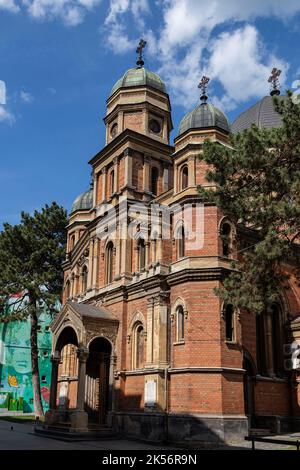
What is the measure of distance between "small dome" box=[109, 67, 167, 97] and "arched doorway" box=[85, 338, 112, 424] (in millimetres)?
15097

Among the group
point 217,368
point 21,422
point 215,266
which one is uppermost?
point 215,266

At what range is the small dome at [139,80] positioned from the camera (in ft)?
96.1

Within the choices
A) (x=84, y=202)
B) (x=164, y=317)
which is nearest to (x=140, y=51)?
(x=84, y=202)

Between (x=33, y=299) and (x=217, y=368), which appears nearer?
(x=217, y=368)

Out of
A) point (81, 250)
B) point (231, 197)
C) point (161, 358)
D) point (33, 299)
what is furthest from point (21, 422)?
point (231, 197)

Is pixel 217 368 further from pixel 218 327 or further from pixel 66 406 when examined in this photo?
pixel 66 406

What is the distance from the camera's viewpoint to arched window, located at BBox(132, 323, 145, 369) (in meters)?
22.2

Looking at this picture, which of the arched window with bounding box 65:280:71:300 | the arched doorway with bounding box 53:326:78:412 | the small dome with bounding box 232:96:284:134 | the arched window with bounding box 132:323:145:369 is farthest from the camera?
the arched window with bounding box 65:280:71:300

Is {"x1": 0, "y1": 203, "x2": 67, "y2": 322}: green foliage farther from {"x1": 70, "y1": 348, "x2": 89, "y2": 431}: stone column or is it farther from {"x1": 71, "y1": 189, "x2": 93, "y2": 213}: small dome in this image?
{"x1": 70, "y1": 348, "x2": 89, "y2": 431}: stone column

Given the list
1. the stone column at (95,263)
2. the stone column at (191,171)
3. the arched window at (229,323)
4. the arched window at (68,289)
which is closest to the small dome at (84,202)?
the arched window at (68,289)

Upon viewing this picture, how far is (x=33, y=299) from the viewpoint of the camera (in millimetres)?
34000

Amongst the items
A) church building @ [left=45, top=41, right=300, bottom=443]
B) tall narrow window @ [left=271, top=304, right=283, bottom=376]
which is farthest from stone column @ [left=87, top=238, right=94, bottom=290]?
tall narrow window @ [left=271, top=304, right=283, bottom=376]

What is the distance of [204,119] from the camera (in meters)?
22.8

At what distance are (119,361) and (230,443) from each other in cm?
682
